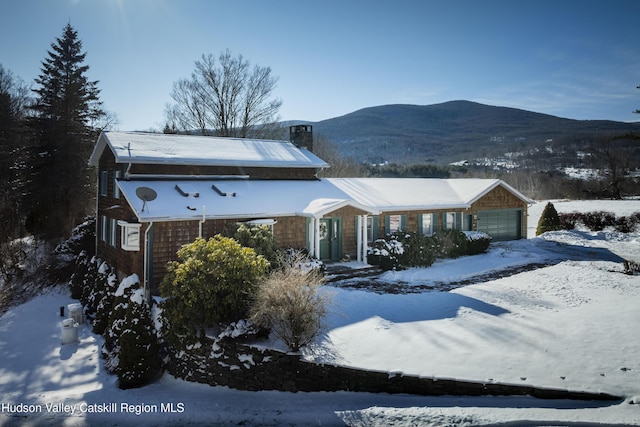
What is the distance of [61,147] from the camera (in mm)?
25078

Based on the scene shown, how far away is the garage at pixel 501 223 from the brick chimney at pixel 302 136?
10577mm

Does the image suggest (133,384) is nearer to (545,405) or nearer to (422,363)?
(422,363)

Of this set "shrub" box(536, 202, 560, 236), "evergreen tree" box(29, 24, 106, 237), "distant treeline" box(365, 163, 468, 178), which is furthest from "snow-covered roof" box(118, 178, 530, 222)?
"distant treeline" box(365, 163, 468, 178)

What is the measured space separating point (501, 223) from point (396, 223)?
822 centimetres

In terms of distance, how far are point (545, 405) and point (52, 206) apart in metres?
26.8

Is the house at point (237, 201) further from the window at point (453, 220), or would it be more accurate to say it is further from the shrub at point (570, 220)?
the shrub at point (570, 220)

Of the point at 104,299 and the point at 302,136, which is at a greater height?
the point at 302,136

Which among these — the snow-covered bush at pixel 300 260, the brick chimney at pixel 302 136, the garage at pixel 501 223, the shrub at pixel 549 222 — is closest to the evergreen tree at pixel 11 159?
the brick chimney at pixel 302 136

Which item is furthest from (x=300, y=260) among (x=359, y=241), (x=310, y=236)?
(x=359, y=241)

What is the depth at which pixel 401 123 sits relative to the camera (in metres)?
127

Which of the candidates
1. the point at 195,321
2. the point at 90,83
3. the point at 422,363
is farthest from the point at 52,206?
the point at 422,363

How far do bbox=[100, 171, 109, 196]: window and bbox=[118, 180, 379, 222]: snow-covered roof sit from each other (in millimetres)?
3104

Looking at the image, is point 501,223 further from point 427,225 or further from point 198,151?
point 198,151

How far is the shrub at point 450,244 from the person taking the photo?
20.5 meters
